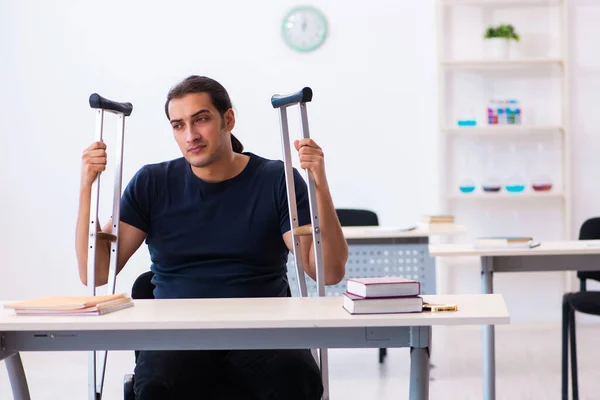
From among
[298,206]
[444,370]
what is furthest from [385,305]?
[444,370]

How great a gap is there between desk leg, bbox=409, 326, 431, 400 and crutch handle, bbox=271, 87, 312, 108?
700mm

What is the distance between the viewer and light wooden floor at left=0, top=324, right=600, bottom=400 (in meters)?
3.84

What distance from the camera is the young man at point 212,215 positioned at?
2.43 meters

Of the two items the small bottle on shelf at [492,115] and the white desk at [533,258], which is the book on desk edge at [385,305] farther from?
the small bottle on shelf at [492,115]

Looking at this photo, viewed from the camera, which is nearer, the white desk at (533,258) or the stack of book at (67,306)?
the stack of book at (67,306)

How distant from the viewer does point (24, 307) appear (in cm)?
199

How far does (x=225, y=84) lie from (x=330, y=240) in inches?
130

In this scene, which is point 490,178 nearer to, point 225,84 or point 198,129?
point 225,84

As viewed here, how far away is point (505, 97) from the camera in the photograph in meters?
5.61

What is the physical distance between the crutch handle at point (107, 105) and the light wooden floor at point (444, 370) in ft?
5.63

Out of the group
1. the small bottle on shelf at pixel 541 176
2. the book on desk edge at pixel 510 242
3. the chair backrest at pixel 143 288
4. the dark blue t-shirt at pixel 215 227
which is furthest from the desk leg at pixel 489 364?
the small bottle on shelf at pixel 541 176

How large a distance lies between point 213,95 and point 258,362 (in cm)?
83

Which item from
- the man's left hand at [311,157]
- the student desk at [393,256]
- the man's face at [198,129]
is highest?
the man's face at [198,129]

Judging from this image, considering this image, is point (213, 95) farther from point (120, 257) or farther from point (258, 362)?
point (258, 362)
